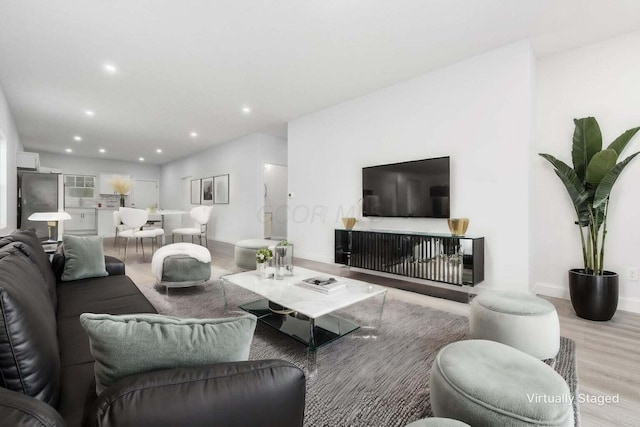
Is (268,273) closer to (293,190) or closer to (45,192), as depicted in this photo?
(293,190)

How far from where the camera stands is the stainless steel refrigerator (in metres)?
5.30

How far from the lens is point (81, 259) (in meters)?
2.56

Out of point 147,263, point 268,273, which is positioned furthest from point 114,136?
point 268,273

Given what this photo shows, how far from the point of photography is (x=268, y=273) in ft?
8.64

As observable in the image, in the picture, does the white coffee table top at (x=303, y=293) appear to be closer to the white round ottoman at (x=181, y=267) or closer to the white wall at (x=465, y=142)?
the white round ottoman at (x=181, y=267)

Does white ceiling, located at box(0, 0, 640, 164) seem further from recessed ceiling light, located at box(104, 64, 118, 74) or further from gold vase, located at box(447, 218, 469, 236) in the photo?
gold vase, located at box(447, 218, 469, 236)

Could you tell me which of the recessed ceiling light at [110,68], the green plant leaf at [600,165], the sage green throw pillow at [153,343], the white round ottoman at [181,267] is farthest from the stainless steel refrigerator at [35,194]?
the green plant leaf at [600,165]

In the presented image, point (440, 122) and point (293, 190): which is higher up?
point (440, 122)

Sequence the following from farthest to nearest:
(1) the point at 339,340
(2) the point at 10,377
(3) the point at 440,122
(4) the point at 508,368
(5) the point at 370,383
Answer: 1. (3) the point at 440,122
2. (1) the point at 339,340
3. (5) the point at 370,383
4. (4) the point at 508,368
5. (2) the point at 10,377

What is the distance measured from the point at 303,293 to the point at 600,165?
279cm

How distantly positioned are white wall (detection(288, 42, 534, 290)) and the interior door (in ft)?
27.3

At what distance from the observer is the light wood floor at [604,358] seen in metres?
1.49

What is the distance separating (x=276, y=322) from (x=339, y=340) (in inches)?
20.0

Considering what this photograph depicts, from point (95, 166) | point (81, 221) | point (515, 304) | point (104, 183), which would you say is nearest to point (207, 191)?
point (104, 183)
